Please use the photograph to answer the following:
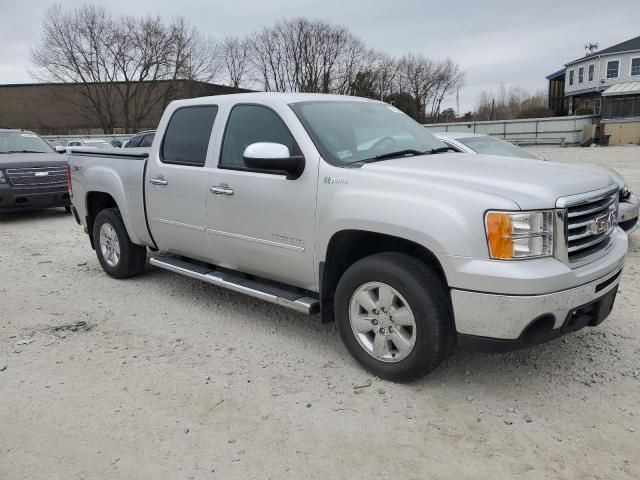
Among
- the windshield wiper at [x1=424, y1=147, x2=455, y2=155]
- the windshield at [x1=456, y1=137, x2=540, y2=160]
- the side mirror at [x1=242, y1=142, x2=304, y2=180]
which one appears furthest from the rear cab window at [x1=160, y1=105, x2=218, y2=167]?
the windshield at [x1=456, y1=137, x2=540, y2=160]

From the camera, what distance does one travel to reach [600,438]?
2.88 metres

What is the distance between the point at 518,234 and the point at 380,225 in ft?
2.71

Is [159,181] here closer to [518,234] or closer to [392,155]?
[392,155]

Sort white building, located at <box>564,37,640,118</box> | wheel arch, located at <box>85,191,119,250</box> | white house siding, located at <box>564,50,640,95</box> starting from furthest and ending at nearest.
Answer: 1. white house siding, located at <box>564,50,640,95</box>
2. white building, located at <box>564,37,640,118</box>
3. wheel arch, located at <box>85,191,119,250</box>

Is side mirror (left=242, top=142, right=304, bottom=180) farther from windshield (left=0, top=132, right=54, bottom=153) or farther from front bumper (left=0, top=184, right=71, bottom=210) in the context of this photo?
windshield (left=0, top=132, right=54, bottom=153)

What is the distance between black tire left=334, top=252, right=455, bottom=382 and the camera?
3.17 m

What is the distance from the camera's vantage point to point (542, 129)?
114ft

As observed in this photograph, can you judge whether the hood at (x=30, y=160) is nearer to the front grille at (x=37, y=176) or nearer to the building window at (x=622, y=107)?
the front grille at (x=37, y=176)

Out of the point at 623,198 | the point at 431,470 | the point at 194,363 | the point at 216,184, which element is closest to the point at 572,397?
the point at 431,470

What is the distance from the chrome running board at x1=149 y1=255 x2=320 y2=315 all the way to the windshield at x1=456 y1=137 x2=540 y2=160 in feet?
14.5

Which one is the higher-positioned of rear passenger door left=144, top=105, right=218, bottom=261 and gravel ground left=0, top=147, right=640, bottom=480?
rear passenger door left=144, top=105, right=218, bottom=261

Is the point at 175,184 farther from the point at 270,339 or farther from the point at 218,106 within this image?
the point at 270,339

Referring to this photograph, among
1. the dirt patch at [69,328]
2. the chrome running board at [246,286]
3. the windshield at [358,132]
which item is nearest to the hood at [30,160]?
the chrome running board at [246,286]

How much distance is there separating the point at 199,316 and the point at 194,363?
0.99 metres
